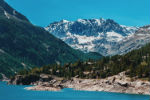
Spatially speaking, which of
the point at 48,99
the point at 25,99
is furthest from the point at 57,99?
the point at 25,99

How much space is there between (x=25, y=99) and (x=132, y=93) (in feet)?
270

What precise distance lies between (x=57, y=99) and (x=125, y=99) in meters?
35.9

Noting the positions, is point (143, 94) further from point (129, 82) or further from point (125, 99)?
point (125, 99)

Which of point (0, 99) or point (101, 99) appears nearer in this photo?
point (0, 99)

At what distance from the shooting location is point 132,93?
636ft

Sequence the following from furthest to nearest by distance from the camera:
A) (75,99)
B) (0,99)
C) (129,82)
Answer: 1. (129,82)
2. (75,99)
3. (0,99)

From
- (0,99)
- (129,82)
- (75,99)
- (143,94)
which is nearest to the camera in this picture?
(0,99)

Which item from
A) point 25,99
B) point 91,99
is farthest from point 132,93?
point 25,99

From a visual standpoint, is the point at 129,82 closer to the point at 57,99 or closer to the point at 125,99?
the point at 125,99

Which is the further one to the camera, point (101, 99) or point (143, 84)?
point (143, 84)

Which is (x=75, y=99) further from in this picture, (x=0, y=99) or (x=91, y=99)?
(x=0, y=99)

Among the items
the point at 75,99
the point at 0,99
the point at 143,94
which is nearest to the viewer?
the point at 0,99

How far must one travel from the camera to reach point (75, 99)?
14688 cm

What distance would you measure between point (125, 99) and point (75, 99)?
26960 mm
